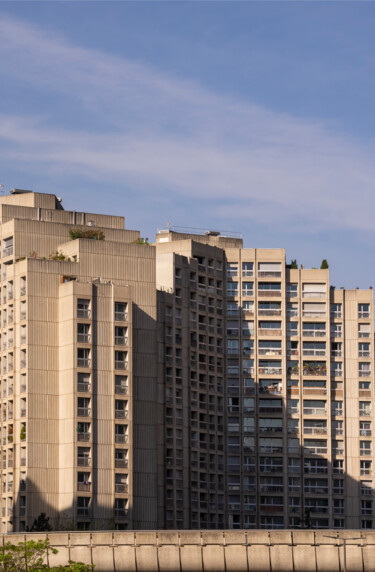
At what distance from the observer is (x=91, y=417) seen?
154 m

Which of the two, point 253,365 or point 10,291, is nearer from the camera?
point 10,291

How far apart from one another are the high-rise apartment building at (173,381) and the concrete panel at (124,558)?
23.5m

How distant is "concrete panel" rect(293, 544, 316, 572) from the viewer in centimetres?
12862

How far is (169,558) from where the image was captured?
128125 mm

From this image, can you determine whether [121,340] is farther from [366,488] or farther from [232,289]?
[366,488]

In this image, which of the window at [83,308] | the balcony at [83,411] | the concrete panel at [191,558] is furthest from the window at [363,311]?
the concrete panel at [191,558]

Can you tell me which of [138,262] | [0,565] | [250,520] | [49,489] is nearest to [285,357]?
[250,520]

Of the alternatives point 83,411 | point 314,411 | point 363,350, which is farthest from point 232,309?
point 83,411

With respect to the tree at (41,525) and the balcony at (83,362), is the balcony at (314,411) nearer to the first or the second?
the balcony at (83,362)

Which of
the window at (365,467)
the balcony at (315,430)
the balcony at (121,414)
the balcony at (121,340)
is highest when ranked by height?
the balcony at (121,340)

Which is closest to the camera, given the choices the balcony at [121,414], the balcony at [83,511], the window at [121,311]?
the balcony at [83,511]

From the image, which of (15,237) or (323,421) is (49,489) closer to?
(15,237)

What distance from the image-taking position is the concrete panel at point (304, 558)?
129m

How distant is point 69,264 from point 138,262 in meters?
8.23
